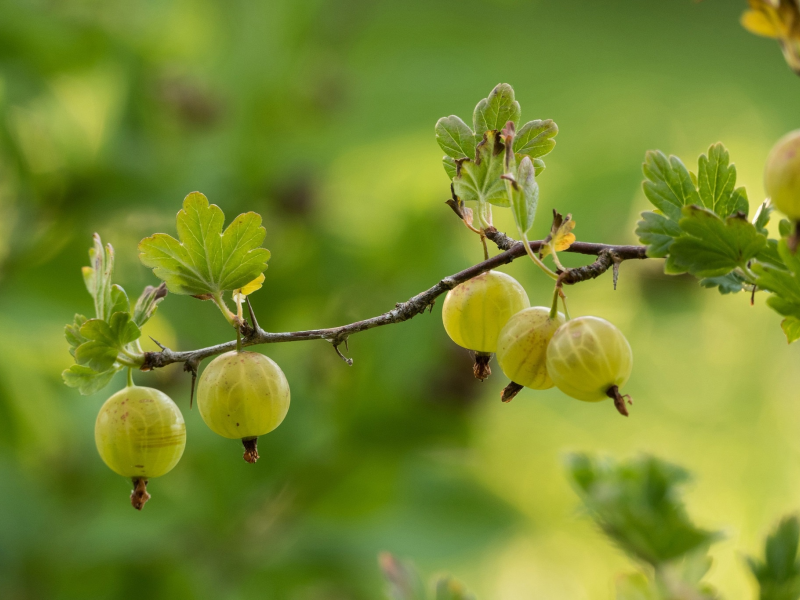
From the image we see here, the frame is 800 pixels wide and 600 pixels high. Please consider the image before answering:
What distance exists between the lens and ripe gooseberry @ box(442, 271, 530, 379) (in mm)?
312

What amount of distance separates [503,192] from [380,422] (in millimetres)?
811

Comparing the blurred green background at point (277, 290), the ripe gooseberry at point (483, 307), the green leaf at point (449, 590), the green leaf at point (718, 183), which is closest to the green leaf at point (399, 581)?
the green leaf at point (449, 590)

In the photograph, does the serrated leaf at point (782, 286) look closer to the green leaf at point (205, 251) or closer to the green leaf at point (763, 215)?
the green leaf at point (763, 215)

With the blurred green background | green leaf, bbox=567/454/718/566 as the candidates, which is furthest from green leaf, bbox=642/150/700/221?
the blurred green background

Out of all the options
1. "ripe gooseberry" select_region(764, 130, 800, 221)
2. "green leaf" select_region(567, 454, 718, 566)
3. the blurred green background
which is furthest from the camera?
the blurred green background

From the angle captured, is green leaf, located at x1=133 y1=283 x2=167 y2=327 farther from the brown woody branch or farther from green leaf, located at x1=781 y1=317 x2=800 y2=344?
green leaf, located at x1=781 y1=317 x2=800 y2=344

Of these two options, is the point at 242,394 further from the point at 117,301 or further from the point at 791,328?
the point at 791,328

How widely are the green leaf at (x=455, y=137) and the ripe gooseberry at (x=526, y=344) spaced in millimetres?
75

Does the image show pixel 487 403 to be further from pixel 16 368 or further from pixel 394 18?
pixel 394 18

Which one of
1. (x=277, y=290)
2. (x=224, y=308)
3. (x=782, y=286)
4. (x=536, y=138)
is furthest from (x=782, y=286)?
(x=277, y=290)

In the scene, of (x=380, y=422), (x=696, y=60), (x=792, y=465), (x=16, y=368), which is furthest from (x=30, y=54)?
(x=696, y=60)

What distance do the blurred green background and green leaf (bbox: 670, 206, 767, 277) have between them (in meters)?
0.65

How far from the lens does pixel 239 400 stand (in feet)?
0.93

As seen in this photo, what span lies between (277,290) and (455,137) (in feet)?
2.82
